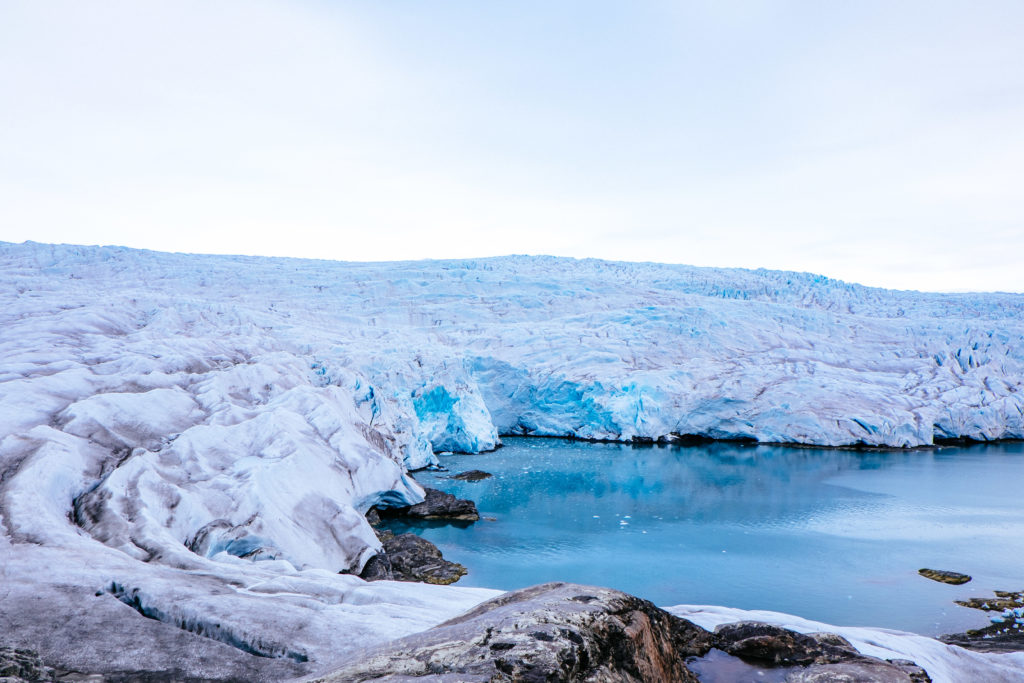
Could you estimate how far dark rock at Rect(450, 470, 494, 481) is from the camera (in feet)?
75.0

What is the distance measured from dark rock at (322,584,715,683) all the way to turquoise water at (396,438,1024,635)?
29.6 feet

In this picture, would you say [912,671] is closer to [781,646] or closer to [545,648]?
[781,646]

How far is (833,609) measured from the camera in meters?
11.9

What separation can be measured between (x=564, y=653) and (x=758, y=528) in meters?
17.0

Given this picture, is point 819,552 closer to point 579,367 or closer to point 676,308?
point 579,367

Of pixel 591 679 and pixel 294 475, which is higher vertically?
pixel 591 679

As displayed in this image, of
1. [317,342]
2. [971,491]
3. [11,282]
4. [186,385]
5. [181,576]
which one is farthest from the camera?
[11,282]

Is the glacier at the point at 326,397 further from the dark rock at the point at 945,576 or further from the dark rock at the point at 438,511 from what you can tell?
the dark rock at the point at 945,576

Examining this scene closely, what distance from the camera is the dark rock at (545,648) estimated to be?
2.88m

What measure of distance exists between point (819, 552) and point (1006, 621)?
4699mm


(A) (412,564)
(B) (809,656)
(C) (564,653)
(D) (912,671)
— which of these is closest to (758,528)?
(A) (412,564)

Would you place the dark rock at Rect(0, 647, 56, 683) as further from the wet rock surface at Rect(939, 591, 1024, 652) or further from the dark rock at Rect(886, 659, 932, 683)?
the wet rock surface at Rect(939, 591, 1024, 652)

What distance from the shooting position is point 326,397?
55.1 feet

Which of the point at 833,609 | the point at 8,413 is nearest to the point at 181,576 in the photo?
the point at 8,413
